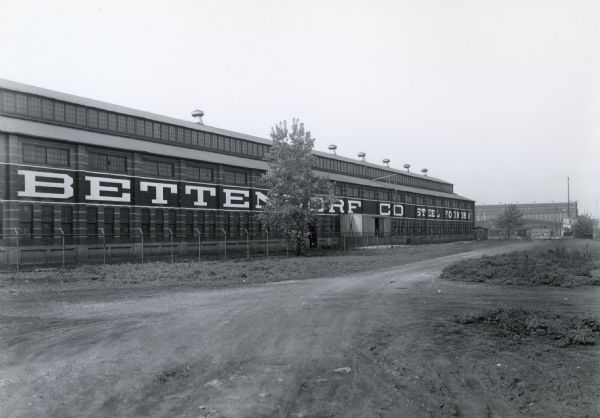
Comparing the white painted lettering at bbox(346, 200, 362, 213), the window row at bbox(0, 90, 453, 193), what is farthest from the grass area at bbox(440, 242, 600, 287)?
the white painted lettering at bbox(346, 200, 362, 213)

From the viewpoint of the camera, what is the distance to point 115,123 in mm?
40188

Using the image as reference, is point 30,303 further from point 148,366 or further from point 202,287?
point 148,366

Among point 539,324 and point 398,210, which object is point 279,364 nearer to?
point 539,324

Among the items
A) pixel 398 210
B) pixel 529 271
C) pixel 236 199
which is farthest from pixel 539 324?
pixel 398 210

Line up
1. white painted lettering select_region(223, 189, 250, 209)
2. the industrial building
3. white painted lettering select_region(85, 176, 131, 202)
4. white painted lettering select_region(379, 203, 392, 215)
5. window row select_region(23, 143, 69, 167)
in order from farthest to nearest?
white painted lettering select_region(379, 203, 392, 215) < white painted lettering select_region(223, 189, 250, 209) < white painted lettering select_region(85, 176, 131, 202) < window row select_region(23, 143, 69, 167) < the industrial building

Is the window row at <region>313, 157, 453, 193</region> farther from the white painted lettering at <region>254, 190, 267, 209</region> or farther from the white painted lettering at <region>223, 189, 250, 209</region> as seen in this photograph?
the white painted lettering at <region>223, 189, 250, 209</region>

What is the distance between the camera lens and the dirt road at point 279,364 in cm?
575

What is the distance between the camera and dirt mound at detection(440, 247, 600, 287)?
1784cm

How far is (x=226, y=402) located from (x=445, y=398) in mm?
2851

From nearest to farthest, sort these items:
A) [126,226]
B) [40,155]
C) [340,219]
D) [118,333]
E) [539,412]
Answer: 1. [539,412]
2. [118,333]
3. [40,155]
4. [126,226]
5. [340,219]

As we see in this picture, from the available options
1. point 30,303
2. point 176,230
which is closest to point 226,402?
point 30,303

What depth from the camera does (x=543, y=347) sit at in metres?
8.23

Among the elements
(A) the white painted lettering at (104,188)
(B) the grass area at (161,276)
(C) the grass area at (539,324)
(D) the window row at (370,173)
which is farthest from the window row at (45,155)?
(D) the window row at (370,173)

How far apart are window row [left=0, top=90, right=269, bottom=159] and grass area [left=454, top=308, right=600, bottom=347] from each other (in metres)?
34.9
